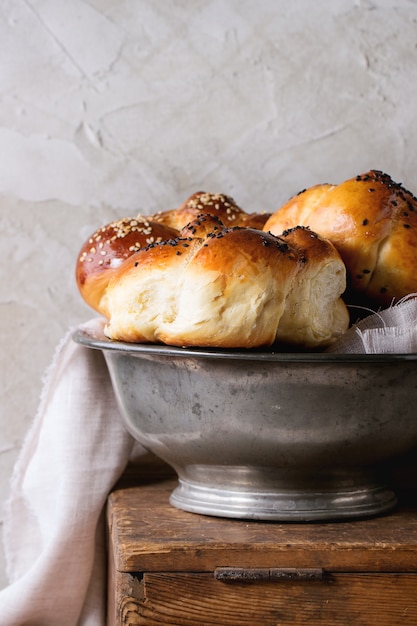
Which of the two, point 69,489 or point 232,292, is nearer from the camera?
point 232,292

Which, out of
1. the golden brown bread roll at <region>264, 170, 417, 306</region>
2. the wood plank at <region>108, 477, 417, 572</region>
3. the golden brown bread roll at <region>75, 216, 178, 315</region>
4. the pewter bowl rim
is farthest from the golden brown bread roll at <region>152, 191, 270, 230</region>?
the wood plank at <region>108, 477, 417, 572</region>

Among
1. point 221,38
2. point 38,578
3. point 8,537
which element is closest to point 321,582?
point 38,578

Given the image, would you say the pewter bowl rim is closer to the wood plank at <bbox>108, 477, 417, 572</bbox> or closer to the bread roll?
the bread roll

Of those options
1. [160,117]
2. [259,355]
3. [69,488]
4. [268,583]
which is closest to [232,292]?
[259,355]

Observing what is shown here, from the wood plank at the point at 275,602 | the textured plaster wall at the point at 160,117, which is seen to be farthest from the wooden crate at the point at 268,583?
the textured plaster wall at the point at 160,117

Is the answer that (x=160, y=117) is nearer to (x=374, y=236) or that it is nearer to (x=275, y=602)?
(x=374, y=236)

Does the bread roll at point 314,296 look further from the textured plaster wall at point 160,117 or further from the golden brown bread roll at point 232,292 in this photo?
the textured plaster wall at point 160,117
